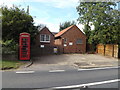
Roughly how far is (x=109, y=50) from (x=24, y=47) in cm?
1280

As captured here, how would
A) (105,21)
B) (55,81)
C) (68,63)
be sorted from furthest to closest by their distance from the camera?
(105,21), (68,63), (55,81)

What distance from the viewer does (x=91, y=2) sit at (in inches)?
861

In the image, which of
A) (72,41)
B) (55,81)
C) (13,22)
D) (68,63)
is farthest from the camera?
(72,41)

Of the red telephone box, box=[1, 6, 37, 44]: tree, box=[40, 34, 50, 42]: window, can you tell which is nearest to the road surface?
the red telephone box

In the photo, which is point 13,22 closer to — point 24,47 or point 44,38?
point 24,47

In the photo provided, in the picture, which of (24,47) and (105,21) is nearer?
(24,47)

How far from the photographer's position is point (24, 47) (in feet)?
41.7

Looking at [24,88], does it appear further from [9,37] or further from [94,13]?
[94,13]

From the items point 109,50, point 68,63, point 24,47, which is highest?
point 24,47

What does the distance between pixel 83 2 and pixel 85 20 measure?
3.80 metres

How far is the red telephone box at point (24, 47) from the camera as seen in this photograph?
12336mm

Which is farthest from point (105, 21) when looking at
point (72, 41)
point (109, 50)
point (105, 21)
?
point (72, 41)

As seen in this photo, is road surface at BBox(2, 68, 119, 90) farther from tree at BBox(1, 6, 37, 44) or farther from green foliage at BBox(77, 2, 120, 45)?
green foliage at BBox(77, 2, 120, 45)

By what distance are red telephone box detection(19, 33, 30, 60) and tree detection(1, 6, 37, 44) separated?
7.70 feet
